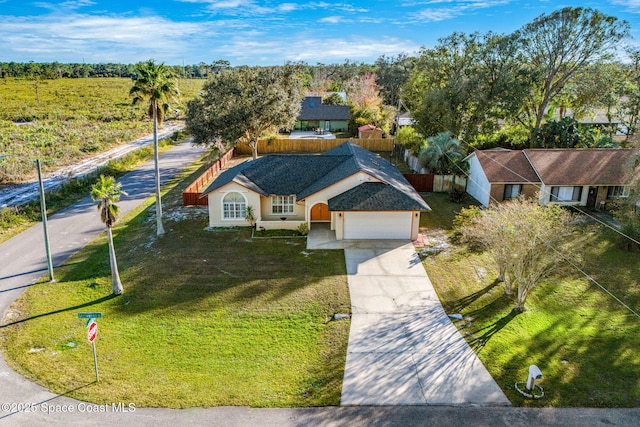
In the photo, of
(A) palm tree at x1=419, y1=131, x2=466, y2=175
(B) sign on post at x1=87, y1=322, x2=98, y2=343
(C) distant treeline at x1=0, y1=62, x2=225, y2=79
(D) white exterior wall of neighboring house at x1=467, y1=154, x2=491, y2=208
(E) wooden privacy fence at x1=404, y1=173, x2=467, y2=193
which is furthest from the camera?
(C) distant treeline at x1=0, y1=62, x2=225, y2=79

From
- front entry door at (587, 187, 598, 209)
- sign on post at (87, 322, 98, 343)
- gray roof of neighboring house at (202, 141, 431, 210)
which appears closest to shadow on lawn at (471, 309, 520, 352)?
gray roof of neighboring house at (202, 141, 431, 210)

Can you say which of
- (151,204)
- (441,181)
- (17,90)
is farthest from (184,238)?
(17,90)

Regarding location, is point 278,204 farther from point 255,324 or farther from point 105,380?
point 105,380

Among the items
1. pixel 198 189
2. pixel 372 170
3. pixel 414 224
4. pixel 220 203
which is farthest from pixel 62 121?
pixel 414 224

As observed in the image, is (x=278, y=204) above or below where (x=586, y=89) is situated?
below

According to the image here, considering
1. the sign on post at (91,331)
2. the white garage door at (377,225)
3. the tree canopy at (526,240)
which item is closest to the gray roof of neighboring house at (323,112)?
the white garage door at (377,225)

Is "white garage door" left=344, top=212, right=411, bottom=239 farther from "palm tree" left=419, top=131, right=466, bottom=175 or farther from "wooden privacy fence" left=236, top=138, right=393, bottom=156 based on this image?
"wooden privacy fence" left=236, top=138, right=393, bottom=156

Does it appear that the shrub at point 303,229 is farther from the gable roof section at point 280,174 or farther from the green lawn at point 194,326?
the gable roof section at point 280,174
